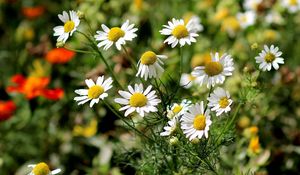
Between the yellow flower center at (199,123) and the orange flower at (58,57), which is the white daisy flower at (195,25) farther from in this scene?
the orange flower at (58,57)

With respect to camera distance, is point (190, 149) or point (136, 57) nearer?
point (190, 149)

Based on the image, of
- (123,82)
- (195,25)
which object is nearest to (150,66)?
(195,25)

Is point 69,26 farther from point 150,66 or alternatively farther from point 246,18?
point 246,18

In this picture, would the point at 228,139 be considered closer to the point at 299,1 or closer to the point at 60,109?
the point at 60,109

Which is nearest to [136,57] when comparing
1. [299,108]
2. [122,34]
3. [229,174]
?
[299,108]

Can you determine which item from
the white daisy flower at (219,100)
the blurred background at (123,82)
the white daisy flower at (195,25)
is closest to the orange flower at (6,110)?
the blurred background at (123,82)

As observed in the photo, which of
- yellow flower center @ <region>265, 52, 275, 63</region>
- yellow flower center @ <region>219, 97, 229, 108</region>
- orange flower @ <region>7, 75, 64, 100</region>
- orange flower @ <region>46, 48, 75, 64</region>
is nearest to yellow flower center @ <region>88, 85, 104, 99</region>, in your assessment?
yellow flower center @ <region>219, 97, 229, 108</region>
